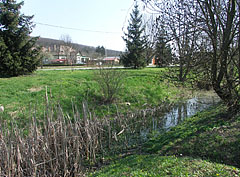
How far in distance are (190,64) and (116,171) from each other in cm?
318

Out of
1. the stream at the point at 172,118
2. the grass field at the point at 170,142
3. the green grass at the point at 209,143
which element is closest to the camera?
the grass field at the point at 170,142

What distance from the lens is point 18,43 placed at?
12805mm

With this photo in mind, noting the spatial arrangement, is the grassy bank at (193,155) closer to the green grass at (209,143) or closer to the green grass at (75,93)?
the green grass at (209,143)

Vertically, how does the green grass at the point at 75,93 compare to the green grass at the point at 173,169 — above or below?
above

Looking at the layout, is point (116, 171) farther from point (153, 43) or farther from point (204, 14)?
point (204, 14)

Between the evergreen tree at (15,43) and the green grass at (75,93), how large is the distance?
1372 mm

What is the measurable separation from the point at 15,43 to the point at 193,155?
1300cm

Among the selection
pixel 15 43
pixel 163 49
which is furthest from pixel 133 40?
pixel 163 49

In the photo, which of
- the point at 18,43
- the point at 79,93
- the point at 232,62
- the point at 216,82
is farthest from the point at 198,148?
the point at 18,43

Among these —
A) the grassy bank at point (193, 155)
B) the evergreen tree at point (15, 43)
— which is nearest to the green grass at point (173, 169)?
the grassy bank at point (193, 155)

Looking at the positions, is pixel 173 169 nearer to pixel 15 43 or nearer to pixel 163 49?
pixel 163 49

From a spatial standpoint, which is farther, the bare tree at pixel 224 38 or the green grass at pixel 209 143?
the bare tree at pixel 224 38

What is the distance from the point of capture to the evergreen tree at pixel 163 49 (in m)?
4.89

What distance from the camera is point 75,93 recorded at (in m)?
9.91
